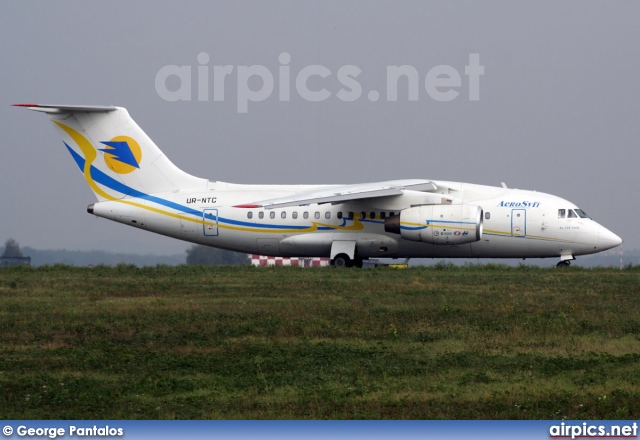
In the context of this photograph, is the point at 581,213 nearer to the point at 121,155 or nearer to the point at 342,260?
the point at 342,260

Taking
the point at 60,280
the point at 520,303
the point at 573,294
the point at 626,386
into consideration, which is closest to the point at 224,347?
the point at 626,386

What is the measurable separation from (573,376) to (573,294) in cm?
898

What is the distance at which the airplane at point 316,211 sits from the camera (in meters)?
31.1

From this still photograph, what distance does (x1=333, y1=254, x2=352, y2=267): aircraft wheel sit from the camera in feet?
106

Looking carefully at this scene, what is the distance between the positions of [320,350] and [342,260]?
1721 cm

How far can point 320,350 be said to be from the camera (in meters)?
15.0

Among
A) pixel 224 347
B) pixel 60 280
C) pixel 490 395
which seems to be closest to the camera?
pixel 490 395

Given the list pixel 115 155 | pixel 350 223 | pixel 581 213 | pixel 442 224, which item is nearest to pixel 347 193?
pixel 350 223

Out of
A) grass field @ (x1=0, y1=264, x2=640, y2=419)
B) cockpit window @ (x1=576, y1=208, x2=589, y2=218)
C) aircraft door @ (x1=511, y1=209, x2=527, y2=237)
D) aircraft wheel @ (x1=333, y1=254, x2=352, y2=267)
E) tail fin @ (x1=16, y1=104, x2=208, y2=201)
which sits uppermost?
tail fin @ (x1=16, y1=104, x2=208, y2=201)

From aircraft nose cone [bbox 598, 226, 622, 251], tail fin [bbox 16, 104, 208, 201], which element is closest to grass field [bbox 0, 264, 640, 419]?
aircraft nose cone [bbox 598, 226, 622, 251]

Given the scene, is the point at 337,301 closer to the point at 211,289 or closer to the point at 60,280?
the point at 211,289

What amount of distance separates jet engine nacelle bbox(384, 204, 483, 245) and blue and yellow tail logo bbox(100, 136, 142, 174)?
8887mm

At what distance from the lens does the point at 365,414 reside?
11289mm

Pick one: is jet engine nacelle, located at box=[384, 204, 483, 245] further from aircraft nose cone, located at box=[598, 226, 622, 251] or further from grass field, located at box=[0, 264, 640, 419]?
grass field, located at box=[0, 264, 640, 419]
